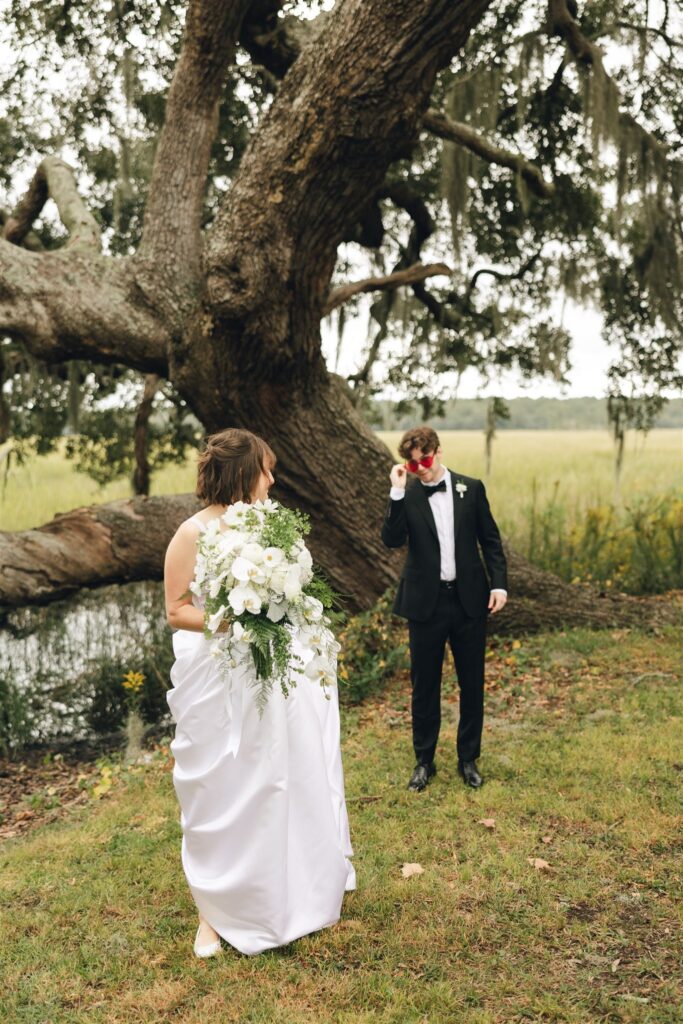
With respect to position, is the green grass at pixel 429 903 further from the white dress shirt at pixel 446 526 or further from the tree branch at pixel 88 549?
the tree branch at pixel 88 549

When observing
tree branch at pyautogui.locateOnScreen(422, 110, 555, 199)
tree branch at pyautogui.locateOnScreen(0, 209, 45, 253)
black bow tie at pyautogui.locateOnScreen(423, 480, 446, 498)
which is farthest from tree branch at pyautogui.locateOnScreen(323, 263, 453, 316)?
tree branch at pyautogui.locateOnScreen(0, 209, 45, 253)

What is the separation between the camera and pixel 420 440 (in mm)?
4867

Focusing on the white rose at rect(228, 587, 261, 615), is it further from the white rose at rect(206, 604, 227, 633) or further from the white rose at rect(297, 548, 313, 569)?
the white rose at rect(297, 548, 313, 569)

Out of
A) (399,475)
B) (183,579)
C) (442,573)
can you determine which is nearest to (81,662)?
(442,573)

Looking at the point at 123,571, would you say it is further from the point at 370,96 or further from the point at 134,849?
the point at 370,96

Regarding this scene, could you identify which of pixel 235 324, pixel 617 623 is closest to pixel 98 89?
pixel 235 324

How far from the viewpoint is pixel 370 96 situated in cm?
570

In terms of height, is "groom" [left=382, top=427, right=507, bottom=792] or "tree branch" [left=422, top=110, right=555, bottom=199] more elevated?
"tree branch" [left=422, top=110, right=555, bottom=199]

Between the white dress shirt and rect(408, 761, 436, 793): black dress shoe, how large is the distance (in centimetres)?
111

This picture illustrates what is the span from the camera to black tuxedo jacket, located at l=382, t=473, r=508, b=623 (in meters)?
4.98

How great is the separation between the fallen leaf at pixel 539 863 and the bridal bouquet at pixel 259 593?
1.54 metres

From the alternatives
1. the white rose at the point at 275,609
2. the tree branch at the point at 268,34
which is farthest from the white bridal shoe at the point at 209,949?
the tree branch at the point at 268,34

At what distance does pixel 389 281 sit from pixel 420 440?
3.82 metres

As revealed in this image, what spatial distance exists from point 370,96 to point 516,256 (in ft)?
17.7
